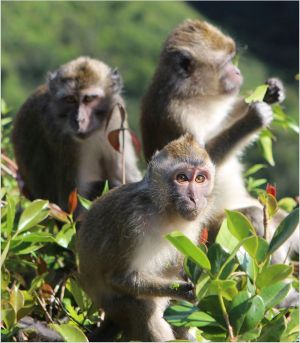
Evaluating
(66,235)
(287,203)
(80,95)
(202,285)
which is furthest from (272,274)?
(80,95)

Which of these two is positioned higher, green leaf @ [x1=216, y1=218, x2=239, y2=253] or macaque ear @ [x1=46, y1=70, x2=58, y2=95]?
macaque ear @ [x1=46, y1=70, x2=58, y2=95]

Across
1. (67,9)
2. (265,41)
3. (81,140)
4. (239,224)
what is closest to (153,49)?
(67,9)

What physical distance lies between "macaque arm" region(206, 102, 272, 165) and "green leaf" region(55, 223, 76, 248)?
1.66m

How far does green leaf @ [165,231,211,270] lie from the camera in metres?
3.57

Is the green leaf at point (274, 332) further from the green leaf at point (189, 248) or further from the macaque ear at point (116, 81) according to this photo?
the macaque ear at point (116, 81)

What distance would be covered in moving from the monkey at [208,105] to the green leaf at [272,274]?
107 inches

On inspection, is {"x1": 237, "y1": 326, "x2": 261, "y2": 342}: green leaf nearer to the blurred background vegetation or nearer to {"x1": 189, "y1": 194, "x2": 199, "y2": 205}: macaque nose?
{"x1": 189, "y1": 194, "x2": 199, "y2": 205}: macaque nose

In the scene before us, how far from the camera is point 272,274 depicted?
3.66 meters

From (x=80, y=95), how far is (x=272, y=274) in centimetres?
382

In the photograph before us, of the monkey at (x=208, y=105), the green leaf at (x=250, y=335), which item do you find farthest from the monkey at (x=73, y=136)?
the green leaf at (x=250, y=335)

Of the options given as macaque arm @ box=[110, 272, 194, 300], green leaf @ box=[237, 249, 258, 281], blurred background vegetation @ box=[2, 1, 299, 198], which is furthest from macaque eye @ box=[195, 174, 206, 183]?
blurred background vegetation @ box=[2, 1, 299, 198]

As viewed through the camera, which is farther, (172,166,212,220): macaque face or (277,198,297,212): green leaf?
(277,198,297,212): green leaf

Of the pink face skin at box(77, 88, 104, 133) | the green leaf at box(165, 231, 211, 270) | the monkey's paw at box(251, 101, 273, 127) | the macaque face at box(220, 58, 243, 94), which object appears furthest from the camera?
the pink face skin at box(77, 88, 104, 133)

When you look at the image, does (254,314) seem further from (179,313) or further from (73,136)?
(73,136)
